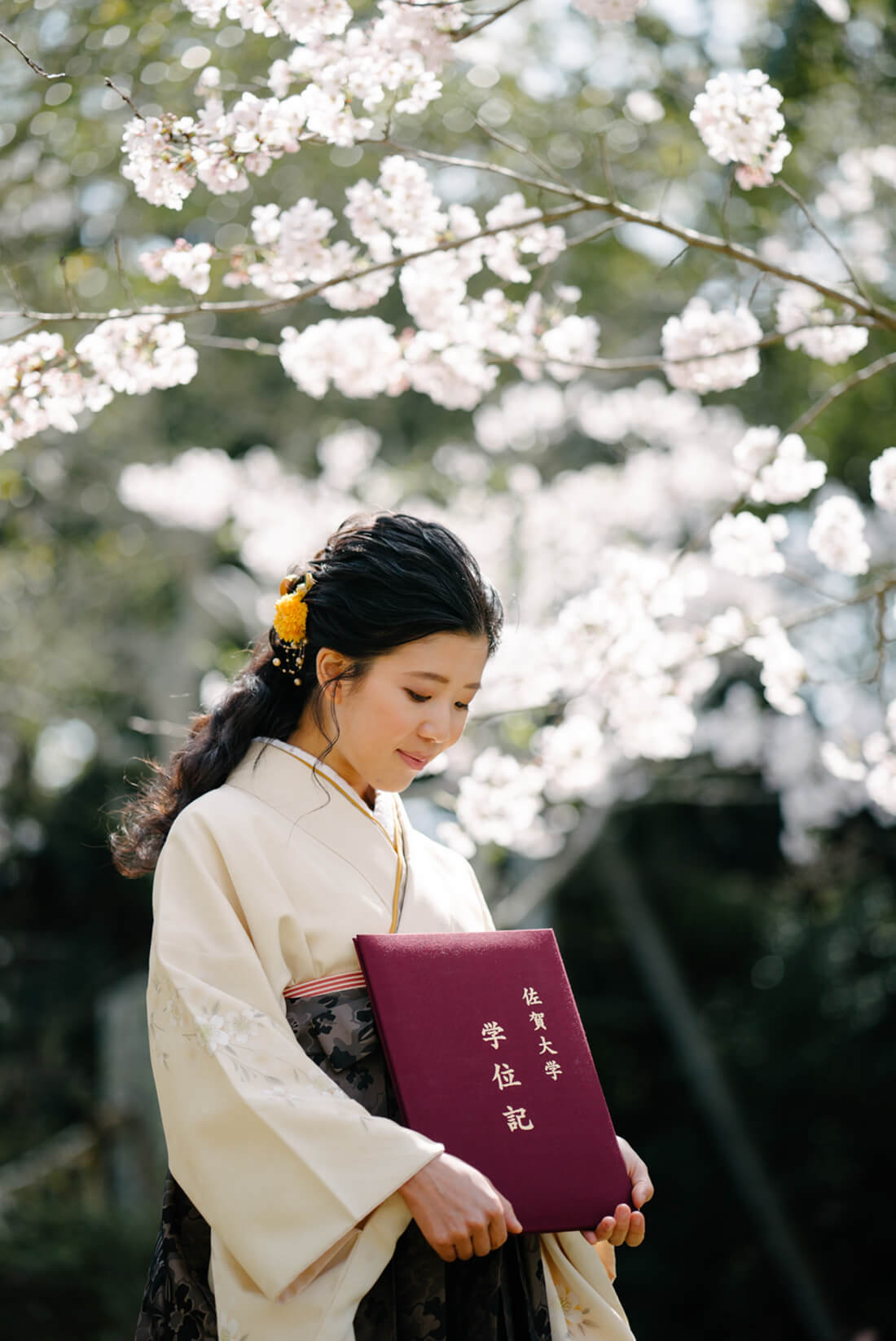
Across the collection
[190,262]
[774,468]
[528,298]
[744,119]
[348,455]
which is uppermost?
[744,119]

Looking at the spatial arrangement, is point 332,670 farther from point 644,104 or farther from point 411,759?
point 644,104

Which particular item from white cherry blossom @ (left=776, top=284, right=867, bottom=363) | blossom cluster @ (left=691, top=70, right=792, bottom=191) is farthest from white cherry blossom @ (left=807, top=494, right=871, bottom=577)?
blossom cluster @ (left=691, top=70, right=792, bottom=191)

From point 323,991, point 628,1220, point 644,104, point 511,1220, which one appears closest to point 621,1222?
point 628,1220

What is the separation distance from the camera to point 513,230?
2.32 meters

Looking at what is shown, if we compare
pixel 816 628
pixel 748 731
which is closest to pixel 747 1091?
pixel 748 731

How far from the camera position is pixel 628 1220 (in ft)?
4.88

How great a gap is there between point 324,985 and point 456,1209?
0.99 feet

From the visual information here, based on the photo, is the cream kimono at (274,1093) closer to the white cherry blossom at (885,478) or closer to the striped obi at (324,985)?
the striped obi at (324,985)

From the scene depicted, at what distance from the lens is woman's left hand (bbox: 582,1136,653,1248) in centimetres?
147

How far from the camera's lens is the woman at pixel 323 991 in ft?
4.54

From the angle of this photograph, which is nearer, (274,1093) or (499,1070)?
(274,1093)

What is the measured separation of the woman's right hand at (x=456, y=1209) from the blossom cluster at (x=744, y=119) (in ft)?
4.94

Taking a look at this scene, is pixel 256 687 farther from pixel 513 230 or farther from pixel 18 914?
pixel 18 914

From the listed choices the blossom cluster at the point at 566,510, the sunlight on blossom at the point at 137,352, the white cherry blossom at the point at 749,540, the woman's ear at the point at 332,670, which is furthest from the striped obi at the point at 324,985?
the blossom cluster at the point at 566,510
